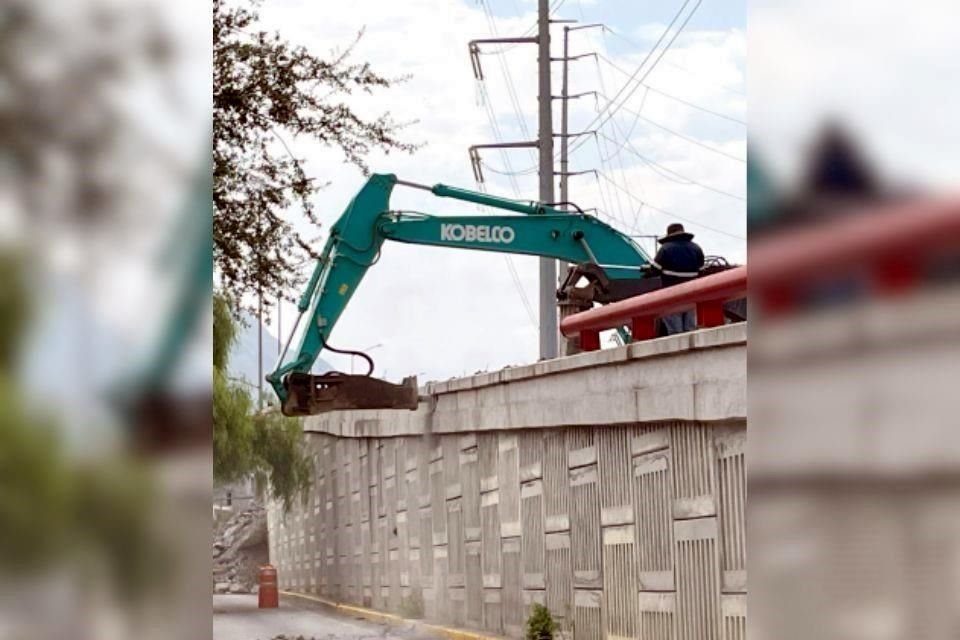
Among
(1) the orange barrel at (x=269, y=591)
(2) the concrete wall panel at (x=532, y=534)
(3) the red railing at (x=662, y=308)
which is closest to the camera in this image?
(3) the red railing at (x=662, y=308)

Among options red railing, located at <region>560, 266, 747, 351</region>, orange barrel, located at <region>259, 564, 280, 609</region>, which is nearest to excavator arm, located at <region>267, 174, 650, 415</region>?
red railing, located at <region>560, 266, 747, 351</region>

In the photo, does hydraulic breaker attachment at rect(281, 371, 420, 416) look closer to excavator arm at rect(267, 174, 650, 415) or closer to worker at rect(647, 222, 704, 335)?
excavator arm at rect(267, 174, 650, 415)

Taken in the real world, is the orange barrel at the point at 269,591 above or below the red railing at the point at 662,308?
below

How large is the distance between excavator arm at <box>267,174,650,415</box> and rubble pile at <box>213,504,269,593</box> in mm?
19768

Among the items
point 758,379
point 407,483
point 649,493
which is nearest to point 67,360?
point 758,379

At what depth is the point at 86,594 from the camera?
150 cm

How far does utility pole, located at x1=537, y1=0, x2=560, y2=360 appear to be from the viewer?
21.3m

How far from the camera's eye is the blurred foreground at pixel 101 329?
1466mm

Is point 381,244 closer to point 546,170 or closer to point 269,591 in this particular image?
point 546,170

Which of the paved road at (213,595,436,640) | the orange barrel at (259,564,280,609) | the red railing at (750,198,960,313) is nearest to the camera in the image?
the red railing at (750,198,960,313)

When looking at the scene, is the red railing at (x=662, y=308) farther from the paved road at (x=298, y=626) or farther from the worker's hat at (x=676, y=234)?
the paved road at (x=298, y=626)

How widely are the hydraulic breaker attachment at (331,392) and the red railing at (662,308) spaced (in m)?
3.95

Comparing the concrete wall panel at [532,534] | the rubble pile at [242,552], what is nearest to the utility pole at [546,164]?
the concrete wall panel at [532,534]

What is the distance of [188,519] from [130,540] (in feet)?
0.25
